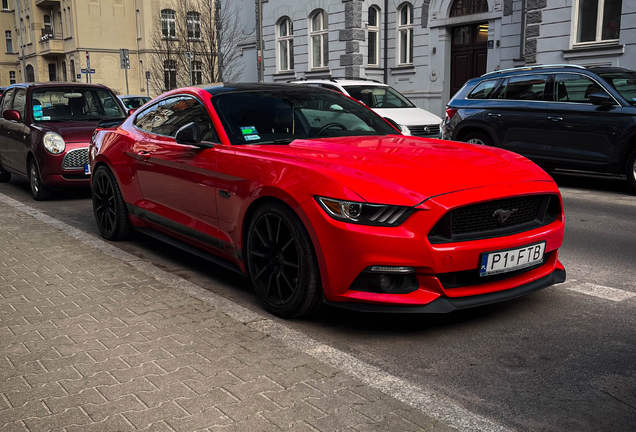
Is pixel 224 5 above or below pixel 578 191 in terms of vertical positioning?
above

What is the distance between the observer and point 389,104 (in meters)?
15.4

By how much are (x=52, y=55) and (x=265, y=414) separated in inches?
2460

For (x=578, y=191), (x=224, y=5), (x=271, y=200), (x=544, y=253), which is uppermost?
(x=224, y=5)

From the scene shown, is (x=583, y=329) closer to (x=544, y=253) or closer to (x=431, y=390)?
(x=544, y=253)

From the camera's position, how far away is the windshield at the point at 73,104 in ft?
35.1

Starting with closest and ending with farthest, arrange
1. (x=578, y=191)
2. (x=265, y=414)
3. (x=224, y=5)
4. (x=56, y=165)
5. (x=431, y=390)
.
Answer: (x=265, y=414), (x=431, y=390), (x=56, y=165), (x=578, y=191), (x=224, y=5)

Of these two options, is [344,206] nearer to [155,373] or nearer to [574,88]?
[155,373]

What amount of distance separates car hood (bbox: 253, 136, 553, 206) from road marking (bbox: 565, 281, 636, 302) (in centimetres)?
103

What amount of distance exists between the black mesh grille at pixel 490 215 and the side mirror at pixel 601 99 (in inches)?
256

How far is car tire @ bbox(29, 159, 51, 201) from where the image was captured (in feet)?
33.0

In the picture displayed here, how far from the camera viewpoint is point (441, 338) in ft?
13.4

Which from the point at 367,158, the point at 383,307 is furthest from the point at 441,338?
the point at 367,158

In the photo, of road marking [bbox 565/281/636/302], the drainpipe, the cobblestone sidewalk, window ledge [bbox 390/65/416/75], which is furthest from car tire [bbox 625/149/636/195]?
the drainpipe

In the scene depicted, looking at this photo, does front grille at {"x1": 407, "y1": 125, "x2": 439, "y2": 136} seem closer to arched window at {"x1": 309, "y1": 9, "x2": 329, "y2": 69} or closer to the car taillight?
the car taillight
